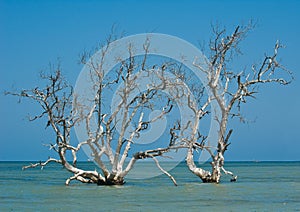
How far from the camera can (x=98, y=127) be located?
100 feet

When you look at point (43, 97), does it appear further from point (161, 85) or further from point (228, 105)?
point (228, 105)

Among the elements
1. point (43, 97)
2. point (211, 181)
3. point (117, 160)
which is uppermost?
point (43, 97)

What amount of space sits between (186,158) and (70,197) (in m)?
10.8

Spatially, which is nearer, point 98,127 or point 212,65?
point 98,127

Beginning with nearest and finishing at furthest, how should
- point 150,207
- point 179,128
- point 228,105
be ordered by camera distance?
1. point 150,207
2. point 179,128
3. point 228,105

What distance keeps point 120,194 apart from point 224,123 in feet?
31.6

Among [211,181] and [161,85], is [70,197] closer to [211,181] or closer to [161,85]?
[161,85]

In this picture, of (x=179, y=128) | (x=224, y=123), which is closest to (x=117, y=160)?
(x=179, y=128)

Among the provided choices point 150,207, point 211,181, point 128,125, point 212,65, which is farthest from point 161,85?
point 150,207

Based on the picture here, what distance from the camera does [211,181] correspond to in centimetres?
3581

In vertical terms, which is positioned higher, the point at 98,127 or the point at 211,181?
the point at 98,127

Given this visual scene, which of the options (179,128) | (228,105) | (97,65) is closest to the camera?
(97,65)

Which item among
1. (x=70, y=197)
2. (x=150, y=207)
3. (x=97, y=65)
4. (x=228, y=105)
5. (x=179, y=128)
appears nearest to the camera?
(x=150, y=207)

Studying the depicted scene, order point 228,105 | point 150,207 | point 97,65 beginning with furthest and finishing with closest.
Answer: point 228,105, point 97,65, point 150,207
